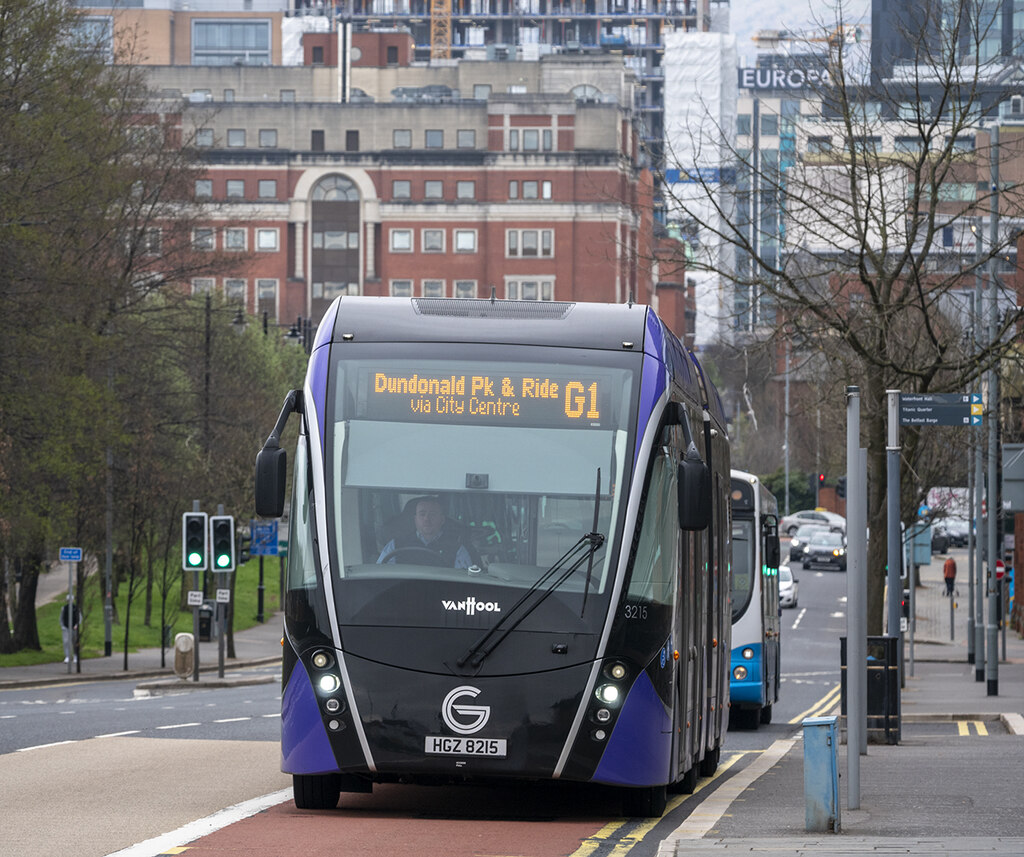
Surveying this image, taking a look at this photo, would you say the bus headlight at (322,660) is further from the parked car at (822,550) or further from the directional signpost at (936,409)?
the parked car at (822,550)

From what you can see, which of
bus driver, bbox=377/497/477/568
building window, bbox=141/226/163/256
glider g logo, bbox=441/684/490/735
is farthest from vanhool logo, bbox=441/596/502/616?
building window, bbox=141/226/163/256

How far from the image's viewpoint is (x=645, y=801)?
1268 centimetres

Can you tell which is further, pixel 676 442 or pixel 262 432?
pixel 262 432

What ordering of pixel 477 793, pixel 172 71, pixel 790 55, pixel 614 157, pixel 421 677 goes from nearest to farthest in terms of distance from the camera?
1. pixel 421 677
2. pixel 477 793
3. pixel 790 55
4. pixel 614 157
5. pixel 172 71

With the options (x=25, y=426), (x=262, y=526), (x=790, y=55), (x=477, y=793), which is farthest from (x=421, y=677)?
A: (x=262, y=526)

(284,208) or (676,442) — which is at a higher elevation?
(284,208)

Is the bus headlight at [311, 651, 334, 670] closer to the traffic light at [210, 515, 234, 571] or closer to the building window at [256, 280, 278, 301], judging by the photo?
the traffic light at [210, 515, 234, 571]

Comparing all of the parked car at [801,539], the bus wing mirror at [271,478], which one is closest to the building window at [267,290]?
the parked car at [801,539]

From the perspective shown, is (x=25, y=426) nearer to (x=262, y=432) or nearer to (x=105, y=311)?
(x=105, y=311)

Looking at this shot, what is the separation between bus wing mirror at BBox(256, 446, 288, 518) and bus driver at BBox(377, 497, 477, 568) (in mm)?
724

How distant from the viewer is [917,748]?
68.7 feet

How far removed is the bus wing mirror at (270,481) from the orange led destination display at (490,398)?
2.49 ft

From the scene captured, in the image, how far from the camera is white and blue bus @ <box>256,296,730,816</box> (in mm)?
11805

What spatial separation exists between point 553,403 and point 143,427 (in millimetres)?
38223
